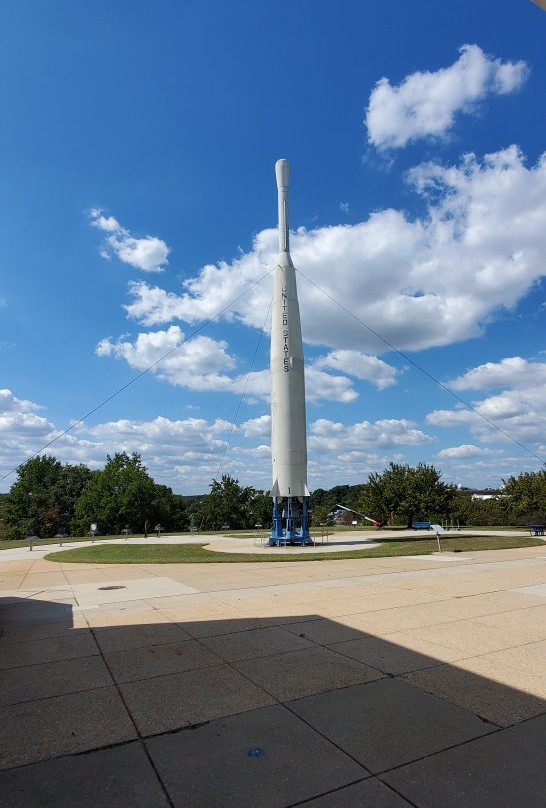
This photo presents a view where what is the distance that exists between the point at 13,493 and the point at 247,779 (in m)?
71.5

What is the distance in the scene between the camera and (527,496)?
3397cm

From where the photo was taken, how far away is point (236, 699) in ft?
14.9

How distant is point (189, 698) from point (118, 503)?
52924 millimetres

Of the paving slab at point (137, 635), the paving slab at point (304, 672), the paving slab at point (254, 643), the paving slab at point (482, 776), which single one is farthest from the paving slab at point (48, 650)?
the paving slab at point (482, 776)

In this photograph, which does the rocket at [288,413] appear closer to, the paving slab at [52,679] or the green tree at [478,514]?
the paving slab at [52,679]

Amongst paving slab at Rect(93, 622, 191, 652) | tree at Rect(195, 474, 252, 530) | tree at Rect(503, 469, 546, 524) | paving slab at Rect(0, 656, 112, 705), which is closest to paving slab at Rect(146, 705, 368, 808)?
paving slab at Rect(0, 656, 112, 705)

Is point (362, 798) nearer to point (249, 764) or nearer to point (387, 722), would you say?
point (249, 764)

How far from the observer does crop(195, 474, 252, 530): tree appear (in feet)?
175

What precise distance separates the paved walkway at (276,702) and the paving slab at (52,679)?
3cm

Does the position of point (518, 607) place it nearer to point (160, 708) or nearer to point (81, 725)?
point (160, 708)

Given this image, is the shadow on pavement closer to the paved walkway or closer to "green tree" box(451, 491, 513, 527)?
the paved walkway

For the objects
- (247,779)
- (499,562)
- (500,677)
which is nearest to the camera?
(247,779)

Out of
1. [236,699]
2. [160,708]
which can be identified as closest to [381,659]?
[236,699]

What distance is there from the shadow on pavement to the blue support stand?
16704 millimetres
